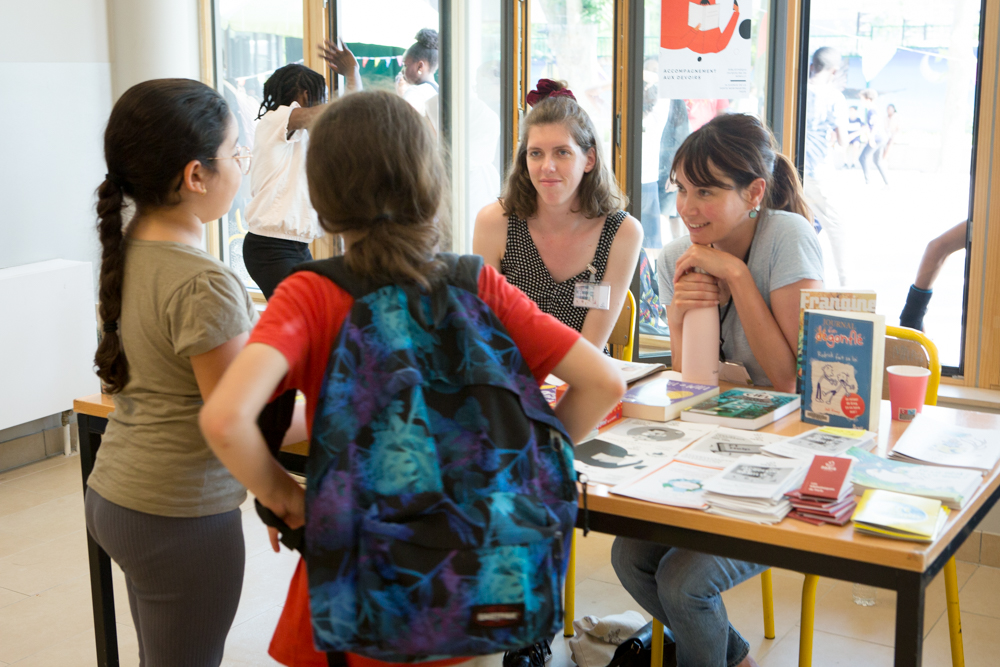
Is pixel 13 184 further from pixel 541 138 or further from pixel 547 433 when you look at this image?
pixel 547 433

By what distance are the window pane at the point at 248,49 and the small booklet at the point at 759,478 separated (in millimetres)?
4302

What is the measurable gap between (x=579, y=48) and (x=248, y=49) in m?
2.23

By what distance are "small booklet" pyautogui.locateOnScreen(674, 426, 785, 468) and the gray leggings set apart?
2.55 feet

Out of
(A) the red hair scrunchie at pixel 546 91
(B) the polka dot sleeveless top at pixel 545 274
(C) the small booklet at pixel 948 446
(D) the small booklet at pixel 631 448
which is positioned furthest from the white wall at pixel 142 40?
(C) the small booklet at pixel 948 446

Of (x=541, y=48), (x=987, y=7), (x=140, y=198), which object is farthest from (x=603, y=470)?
(x=541, y=48)

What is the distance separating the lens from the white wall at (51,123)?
12.4 ft

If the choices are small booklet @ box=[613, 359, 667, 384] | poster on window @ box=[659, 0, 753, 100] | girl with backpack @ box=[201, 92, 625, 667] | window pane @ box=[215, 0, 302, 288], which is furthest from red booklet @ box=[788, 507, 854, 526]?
window pane @ box=[215, 0, 302, 288]

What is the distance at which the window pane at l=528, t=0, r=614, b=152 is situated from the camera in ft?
13.3

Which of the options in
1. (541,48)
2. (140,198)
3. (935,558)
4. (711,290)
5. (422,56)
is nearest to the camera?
(935,558)

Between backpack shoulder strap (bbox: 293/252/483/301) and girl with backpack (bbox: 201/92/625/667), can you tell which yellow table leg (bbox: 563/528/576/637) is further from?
backpack shoulder strap (bbox: 293/252/483/301)

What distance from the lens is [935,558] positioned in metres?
1.18

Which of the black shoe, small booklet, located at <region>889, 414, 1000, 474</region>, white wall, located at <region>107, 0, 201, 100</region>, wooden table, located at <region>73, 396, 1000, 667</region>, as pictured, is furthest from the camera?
white wall, located at <region>107, 0, 201, 100</region>

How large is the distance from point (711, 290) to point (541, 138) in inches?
26.2

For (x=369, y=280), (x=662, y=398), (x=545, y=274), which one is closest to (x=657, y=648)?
(x=662, y=398)
